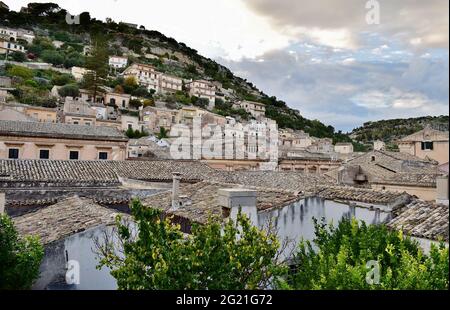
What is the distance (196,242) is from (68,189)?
10.2 meters

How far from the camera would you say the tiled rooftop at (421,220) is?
6684mm

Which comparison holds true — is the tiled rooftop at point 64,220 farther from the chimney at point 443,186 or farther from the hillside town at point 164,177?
the chimney at point 443,186

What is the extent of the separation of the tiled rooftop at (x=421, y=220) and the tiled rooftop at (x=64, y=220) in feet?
18.0

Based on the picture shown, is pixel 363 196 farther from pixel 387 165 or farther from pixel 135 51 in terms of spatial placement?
pixel 135 51

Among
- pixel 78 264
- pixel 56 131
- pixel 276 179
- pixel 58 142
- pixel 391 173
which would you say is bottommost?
pixel 78 264

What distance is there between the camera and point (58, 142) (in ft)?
77.9

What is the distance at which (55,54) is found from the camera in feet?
244

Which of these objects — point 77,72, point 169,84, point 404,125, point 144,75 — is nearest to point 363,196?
point 404,125

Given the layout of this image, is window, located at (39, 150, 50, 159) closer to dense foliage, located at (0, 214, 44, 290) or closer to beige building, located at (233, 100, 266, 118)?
dense foliage, located at (0, 214, 44, 290)

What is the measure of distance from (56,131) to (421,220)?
2185 cm

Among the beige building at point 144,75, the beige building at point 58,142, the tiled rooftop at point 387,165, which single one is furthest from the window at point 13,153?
the beige building at point 144,75

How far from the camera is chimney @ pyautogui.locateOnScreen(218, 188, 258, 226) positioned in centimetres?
694
